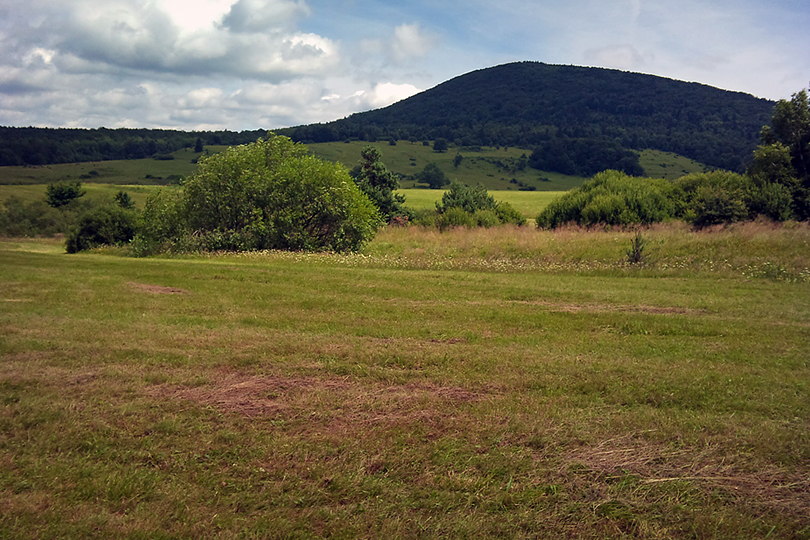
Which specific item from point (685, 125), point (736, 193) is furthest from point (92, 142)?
point (685, 125)

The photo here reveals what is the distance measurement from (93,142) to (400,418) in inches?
6590

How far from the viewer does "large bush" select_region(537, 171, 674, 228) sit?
39875 mm

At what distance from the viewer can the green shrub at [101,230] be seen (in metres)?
42.2

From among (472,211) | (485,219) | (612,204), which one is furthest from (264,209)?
(612,204)

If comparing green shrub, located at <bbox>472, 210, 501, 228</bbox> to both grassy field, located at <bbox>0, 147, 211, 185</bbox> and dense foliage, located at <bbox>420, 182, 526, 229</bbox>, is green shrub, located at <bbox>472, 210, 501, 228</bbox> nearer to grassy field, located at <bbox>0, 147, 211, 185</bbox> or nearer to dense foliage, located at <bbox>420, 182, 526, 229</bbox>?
dense foliage, located at <bbox>420, 182, 526, 229</bbox>

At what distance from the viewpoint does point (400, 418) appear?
6391 millimetres

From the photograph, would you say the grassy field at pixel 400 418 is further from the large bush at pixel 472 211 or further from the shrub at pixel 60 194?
the shrub at pixel 60 194

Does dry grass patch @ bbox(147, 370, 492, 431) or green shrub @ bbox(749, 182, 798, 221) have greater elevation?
green shrub @ bbox(749, 182, 798, 221)

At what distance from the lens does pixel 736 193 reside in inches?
1460

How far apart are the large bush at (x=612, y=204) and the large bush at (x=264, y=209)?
644 inches

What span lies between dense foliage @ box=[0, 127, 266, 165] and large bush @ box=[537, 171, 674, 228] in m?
95.7

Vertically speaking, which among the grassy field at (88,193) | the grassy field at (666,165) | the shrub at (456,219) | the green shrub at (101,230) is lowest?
the green shrub at (101,230)

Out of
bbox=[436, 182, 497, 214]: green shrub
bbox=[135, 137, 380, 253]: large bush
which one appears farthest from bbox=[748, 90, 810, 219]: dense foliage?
bbox=[135, 137, 380, 253]: large bush

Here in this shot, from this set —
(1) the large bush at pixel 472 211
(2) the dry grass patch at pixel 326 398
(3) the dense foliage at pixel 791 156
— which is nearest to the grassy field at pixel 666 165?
(1) the large bush at pixel 472 211
